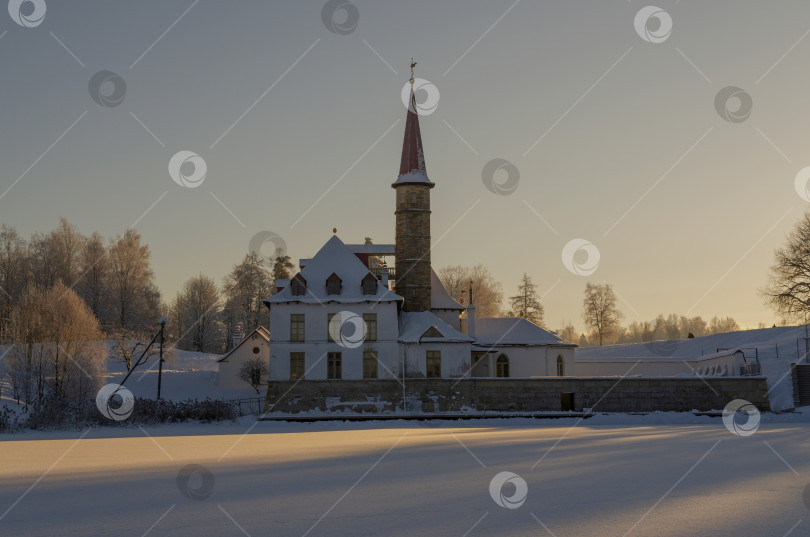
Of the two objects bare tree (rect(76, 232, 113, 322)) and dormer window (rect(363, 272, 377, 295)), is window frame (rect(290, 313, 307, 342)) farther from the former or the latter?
bare tree (rect(76, 232, 113, 322))

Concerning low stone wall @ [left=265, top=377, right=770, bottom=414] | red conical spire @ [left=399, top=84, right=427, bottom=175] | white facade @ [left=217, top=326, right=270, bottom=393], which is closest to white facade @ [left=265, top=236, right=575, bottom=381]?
low stone wall @ [left=265, top=377, right=770, bottom=414]

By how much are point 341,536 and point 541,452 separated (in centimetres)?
1074

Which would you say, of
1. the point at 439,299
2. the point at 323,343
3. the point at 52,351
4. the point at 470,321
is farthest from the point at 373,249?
the point at 52,351

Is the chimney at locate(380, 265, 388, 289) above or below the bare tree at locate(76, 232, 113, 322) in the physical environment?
below

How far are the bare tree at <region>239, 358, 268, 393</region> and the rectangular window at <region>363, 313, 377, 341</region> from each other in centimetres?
1581

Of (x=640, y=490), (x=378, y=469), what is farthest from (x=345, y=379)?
(x=640, y=490)

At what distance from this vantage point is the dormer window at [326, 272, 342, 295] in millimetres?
42812

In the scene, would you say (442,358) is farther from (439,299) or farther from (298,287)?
(298,287)

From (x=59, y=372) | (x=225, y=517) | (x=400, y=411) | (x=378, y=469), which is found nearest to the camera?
(x=225, y=517)

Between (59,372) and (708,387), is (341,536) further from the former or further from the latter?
(59,372)

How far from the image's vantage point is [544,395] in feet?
133

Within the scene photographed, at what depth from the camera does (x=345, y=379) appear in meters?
41.1

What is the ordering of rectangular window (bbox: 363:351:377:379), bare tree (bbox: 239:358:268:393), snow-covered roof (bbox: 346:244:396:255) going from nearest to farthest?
rectangular window (bbox: 363:351:377:379) < snow-covered roof (bbox: 346:244:396:255) < bare tree (bbox: 239:358:268:393)

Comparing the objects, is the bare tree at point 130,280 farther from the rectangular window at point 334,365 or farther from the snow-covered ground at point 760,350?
the snow-covered ground at point 760,350
